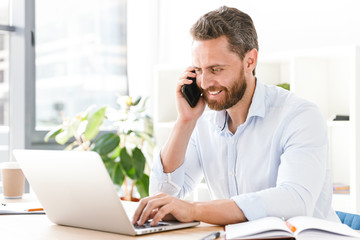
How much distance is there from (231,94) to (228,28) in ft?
0.74

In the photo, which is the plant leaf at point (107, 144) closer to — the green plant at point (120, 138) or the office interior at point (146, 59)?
the green plant at point (120, 138)

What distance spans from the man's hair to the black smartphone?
20cm

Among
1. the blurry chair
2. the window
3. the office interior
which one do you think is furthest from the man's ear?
the window

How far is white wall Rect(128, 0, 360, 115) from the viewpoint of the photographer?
3238 millimetres

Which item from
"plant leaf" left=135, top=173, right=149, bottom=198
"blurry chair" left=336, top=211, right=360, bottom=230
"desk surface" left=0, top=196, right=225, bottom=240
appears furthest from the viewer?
"plant leaf" left=135, top=173, right=149, bottom=198

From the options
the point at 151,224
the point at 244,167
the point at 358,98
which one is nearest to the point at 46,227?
the point at 151,224

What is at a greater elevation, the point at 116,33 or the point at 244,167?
the point at 116,33

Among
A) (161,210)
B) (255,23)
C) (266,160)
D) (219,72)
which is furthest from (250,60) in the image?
(255,23)

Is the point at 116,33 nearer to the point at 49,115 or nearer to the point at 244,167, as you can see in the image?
the point at 49,115

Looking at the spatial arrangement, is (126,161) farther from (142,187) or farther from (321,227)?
(321,227)

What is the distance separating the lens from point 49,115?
162 inches

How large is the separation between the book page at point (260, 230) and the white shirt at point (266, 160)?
0.15 metres

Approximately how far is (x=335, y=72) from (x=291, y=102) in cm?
150

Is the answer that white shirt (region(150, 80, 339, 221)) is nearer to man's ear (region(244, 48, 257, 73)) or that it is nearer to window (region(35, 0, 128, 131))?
man's ear (region(244, 48, 257, 73))
